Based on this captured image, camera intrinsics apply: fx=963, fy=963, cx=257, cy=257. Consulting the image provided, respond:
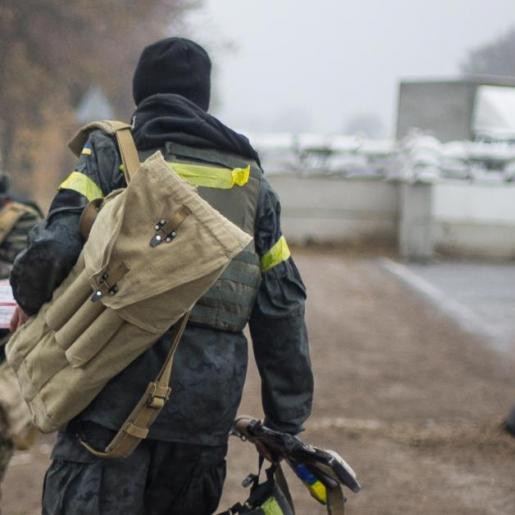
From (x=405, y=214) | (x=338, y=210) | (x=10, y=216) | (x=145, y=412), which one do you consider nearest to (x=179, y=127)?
(x=145, y=412)

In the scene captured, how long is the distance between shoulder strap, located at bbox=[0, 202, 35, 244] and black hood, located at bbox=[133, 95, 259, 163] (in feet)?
5.22

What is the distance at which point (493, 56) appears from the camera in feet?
249

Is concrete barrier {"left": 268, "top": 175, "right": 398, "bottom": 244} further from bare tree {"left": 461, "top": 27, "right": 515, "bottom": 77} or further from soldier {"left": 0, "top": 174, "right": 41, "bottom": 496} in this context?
bare tree {"left": 461, "top": 27, "right": 515, "bottom": 77}

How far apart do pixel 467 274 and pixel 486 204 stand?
199 cm

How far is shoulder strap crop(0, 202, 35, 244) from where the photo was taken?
169 inches

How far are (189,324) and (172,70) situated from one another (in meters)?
0.78

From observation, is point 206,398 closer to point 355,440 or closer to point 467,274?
point 355,440

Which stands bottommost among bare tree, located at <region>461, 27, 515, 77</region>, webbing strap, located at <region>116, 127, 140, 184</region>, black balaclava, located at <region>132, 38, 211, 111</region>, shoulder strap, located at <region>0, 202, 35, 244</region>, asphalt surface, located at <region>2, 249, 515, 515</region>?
bare tree, located at <region>461, 27, 515, 77</region>

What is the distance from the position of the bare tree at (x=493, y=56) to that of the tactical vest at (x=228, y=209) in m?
74.0

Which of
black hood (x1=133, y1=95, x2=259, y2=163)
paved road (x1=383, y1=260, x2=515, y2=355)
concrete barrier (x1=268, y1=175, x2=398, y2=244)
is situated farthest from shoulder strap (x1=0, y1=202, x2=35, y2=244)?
concrete barrier (x1=268, y1=175, x2=398, y2=244)

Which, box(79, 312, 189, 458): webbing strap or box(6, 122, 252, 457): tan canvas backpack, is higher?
box(6, 122, 252, 457): tan canvas backpack

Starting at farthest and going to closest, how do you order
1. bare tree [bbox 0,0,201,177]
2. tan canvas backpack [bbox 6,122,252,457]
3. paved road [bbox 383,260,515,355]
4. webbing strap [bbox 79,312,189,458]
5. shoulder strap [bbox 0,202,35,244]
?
bare tree [bbox 0,0,201,177]
paved road [bbox 383,260,515,355]
shoulder strap [bbox 0,202,35,244]
webbing strap [bbox 79,312,189,458]
tan canvas backpack [bbox 6,122,252,457]

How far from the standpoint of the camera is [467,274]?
12531 mm

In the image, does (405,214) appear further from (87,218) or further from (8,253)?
(87,218)
